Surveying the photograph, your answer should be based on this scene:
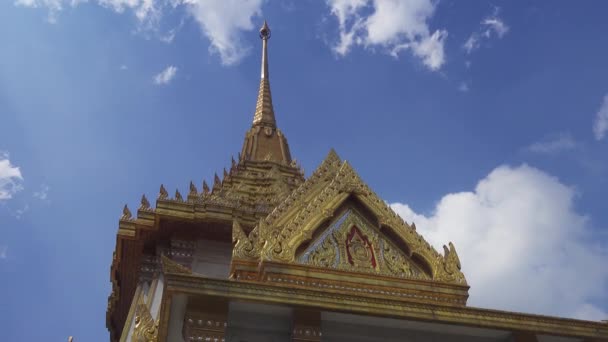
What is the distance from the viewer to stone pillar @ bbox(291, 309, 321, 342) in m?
7.48

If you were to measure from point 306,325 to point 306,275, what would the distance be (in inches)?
52.1

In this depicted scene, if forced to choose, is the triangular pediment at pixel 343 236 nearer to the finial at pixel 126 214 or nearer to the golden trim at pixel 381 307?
the golden trim at pixel 381 307

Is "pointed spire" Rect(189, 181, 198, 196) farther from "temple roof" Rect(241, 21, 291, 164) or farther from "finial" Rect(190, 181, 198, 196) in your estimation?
"temple roof" Rect(241, 21, 291, 164)

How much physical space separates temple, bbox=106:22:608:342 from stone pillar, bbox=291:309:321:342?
11mm

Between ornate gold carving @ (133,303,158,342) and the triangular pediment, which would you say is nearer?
ornate gold carving @ (133,303,158,342)

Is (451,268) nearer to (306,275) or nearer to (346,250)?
(346,250)

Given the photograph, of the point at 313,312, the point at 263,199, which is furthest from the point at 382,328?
the point at 263,199

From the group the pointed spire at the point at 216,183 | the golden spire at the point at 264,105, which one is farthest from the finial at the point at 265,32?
the pointed spire at the point at 216,183

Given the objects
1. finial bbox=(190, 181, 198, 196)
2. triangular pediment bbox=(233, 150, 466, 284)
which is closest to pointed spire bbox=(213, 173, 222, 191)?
finial bbox=(190, 181, 198, 196)

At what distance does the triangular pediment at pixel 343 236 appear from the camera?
9.09m

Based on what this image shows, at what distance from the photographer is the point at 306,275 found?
883 cm

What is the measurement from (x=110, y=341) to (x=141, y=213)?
4780 mm

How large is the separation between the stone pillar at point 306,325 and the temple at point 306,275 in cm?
1

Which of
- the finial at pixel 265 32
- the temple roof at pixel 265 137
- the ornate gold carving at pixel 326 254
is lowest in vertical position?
the ornate gold carving at pixel 326 254
